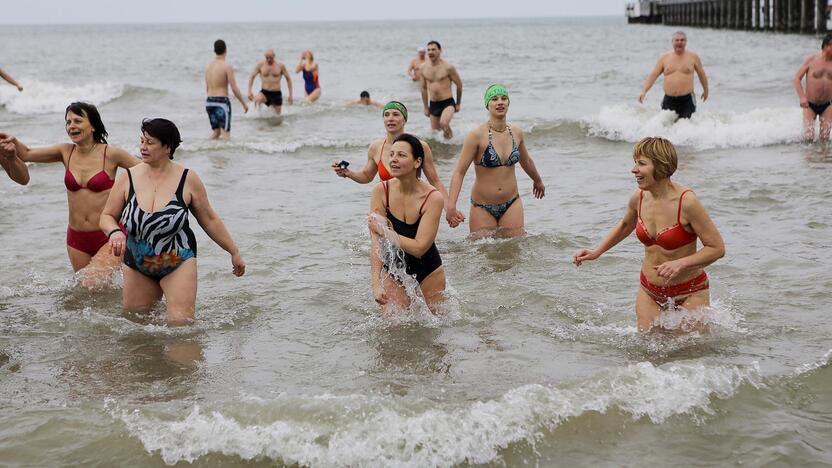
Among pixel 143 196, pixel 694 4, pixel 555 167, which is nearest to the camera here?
pixel 143 196

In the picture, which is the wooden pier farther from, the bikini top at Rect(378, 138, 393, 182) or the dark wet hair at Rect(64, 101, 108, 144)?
the dark wet hair at Rect(64, 101, 108, 144)

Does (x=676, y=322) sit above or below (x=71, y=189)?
below

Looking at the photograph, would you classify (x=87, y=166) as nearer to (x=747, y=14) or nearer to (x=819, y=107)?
(x=819, y=107)

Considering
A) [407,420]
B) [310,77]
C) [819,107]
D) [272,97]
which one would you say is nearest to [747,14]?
[310,77]

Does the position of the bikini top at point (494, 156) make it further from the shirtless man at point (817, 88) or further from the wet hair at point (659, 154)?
the shirtless man at point (817, 88)

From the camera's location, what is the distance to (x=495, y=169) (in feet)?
27.1

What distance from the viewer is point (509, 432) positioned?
472 cm

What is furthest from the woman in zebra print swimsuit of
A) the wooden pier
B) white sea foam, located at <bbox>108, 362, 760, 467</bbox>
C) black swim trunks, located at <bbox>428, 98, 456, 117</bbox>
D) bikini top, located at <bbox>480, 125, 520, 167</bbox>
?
the wooden pier

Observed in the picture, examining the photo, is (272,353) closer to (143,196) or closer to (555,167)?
(143,196)

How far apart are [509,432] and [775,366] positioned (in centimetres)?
184

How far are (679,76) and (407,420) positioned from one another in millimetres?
11399

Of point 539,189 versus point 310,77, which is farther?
point 310,77

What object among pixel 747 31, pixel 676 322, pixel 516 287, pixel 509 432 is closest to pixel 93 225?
pixel 516 287

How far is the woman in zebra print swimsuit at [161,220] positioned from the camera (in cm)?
588
